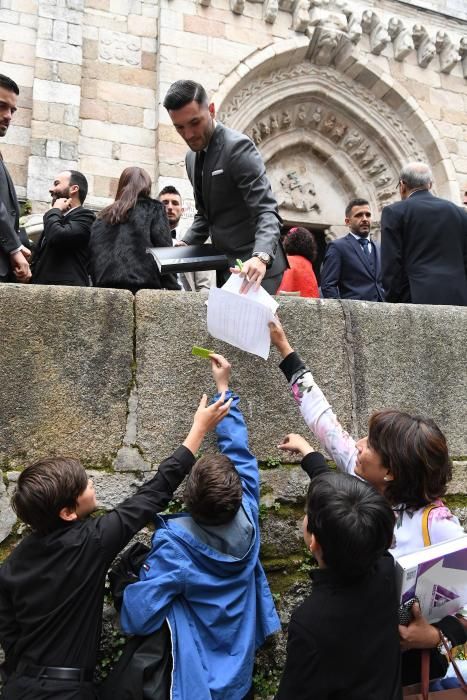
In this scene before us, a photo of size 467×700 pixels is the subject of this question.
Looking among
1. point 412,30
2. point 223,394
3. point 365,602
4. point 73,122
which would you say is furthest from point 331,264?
point 412,30

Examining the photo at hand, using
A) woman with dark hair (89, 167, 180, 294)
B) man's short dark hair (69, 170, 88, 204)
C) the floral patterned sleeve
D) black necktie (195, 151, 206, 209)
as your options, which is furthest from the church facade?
the floral patterned sleeve

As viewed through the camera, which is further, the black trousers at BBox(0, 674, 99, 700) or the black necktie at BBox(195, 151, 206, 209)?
the black necktie at BBox(195, 151, 206, 209)

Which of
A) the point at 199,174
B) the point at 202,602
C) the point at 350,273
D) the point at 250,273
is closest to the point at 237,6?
the point at 350,273

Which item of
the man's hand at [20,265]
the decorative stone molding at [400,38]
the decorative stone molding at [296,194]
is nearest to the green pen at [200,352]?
the man's hand at [20,265]

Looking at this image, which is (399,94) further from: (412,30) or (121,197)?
(121,197)

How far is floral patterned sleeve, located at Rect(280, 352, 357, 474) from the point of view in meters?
2.31

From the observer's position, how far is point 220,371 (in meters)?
2.57

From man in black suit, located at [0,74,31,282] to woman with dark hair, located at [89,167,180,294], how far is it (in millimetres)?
334

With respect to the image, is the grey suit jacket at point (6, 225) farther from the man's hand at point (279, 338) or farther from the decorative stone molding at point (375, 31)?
the decorative stone molding at point (375, 31)

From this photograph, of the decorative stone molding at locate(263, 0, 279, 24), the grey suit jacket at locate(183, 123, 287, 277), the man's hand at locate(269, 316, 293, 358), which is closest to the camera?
the man's hand at locate(269, 316, 293, 358)

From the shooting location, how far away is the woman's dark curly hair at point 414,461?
76.8 inches

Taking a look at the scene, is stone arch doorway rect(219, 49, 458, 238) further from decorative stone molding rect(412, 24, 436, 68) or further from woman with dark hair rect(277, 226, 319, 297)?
woman with dark hair rect(277, 226, 319, 297)

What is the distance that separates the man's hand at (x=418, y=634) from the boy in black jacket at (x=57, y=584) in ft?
2.83

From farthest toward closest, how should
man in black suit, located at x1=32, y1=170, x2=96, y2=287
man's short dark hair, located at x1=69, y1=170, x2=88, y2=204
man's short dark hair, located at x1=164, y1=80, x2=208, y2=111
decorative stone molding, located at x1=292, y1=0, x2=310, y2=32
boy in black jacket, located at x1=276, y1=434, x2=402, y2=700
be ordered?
decorative stone molding, located at x1=292, y1=0, x2=310, y2=32, man's short dark hair, located at x1=69, y1=170, x2=88, y2=204, man in black suit, located at x1=32, y1=170, x2=96, y2=287, man's short dark hair, located at x1=164, y1=80, x2=208, y2=111, boy in black jacket, located at x1=276, y1=434, x2=402, y2=700
